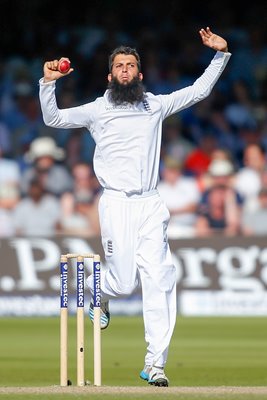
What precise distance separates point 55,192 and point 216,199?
6.30 ft

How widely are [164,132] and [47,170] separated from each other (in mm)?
1916

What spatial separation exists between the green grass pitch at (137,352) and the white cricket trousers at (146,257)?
881mm

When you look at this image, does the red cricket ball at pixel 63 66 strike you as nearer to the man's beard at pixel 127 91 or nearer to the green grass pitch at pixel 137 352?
the man's beard at pixel 127 91

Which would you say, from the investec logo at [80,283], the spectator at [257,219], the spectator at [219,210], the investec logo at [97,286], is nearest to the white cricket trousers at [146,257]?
the investec logo at [97,286]

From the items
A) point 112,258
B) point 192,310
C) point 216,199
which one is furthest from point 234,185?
point 112,258

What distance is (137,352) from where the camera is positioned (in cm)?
1212

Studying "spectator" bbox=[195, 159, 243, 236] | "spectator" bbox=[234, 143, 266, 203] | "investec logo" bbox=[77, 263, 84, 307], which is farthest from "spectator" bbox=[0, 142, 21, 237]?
"investec logo" bbox=[77, 263, 84, 307]

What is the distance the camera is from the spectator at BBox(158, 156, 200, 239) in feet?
51.9

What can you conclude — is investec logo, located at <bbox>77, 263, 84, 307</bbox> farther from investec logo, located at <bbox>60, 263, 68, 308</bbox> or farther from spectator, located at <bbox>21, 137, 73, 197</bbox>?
spectator, located at <bbox>21, 137, 73, 197</bbox>

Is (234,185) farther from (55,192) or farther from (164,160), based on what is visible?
(55,192)

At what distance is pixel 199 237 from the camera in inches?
607

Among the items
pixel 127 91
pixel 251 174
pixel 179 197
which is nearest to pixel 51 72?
pixel 127 91

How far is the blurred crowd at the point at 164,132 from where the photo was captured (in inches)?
621

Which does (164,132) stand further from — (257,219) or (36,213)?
(36,213)
